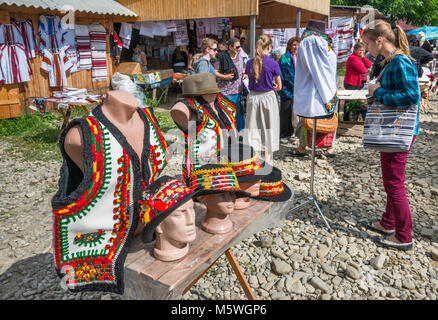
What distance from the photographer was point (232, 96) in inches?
210

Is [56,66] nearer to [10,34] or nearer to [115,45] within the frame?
[10,34]

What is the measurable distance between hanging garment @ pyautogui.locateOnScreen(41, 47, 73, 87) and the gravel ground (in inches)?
147

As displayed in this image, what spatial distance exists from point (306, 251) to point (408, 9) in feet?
96.2

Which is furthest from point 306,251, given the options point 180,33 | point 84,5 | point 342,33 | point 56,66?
point 342,33

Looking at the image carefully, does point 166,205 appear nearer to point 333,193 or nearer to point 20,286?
point 20,286

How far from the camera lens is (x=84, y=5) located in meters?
8.03

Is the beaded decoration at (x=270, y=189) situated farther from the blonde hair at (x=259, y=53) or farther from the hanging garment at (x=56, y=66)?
the hanging garment at (x=56, y=66)

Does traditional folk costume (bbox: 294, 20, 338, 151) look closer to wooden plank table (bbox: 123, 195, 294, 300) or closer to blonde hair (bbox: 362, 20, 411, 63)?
blonde hair (bbox: 362, 20, 411, 63)

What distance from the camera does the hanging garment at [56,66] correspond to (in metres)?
7.73

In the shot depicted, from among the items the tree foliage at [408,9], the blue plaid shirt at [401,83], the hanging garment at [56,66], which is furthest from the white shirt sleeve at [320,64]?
the tree foliage at [408,9]

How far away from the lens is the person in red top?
6.87 m

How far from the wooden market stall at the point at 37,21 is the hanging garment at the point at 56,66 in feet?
0.51

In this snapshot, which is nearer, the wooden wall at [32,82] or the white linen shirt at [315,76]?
the white linen shirt at [315,76]

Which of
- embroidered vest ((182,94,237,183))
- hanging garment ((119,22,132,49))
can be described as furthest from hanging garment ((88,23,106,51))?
embroidered vest ((182,94,237,183))
